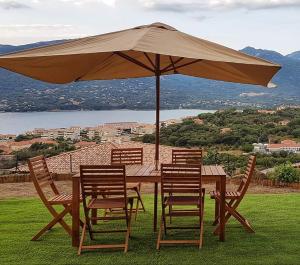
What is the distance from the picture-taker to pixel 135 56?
263 inches

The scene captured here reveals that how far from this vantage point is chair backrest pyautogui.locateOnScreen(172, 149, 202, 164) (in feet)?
24.2

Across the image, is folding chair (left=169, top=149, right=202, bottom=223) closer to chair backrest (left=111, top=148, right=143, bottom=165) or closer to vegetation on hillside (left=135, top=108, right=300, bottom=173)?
chair backrest (left=111, top=148, right=143, bottom=165)

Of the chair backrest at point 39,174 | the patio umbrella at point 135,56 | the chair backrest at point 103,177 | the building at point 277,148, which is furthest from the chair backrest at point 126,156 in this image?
the building at point 277,148

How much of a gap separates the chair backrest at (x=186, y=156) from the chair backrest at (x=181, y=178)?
229 centimetres

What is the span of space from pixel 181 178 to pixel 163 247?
0.72m

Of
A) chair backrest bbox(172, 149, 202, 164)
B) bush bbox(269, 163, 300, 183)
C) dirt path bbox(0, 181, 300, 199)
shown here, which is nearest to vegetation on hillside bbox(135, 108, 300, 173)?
bush bbox(269, 163, 300, 183)

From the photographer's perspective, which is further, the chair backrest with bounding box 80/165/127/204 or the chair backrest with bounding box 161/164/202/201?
the chair backrest with bounding box 161/164/202/201

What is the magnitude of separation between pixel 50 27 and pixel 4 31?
13.9 ft

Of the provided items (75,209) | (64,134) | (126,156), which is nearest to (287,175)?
(126,156)

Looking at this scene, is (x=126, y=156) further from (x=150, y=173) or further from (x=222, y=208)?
(x=222, y=208)

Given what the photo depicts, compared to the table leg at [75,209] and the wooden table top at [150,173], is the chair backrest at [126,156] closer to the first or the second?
the wooden table top at [150,173]

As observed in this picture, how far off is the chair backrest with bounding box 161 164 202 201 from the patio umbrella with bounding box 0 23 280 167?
1.06 m

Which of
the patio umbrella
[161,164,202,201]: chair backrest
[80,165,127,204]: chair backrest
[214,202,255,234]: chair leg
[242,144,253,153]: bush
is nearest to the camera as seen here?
the patio umbrella

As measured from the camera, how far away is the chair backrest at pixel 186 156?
737 cm
